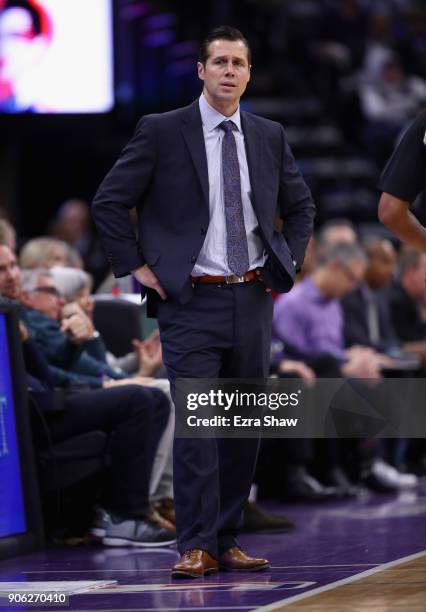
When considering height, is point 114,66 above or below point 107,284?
above

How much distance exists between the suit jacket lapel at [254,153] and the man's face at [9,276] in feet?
5.20

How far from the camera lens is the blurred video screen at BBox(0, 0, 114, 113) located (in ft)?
37.8

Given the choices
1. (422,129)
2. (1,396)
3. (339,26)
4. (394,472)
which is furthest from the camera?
(339,26)

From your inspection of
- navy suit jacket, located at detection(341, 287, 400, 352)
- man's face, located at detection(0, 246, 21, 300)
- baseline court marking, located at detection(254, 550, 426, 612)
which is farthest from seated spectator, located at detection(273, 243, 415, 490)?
baseline court marking, located at detection(254, 550, 426, 612)

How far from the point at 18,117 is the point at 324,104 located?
5.52 metres

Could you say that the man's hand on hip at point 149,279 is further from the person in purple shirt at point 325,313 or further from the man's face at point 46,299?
the person in purple shirt at point 325,313

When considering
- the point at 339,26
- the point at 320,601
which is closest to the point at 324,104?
the point at 339,26

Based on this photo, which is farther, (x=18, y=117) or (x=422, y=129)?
(x=18, y=117)

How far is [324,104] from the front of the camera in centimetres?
1623

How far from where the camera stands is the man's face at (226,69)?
5.51 metres

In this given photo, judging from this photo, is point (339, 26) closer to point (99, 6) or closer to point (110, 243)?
point (99, 6)

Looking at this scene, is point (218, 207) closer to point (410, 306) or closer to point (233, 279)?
point (233, 279)

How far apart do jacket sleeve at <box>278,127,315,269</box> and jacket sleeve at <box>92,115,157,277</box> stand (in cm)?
56

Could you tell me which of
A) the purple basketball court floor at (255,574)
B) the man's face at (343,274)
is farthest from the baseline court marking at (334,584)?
the man's face at (343,274)
